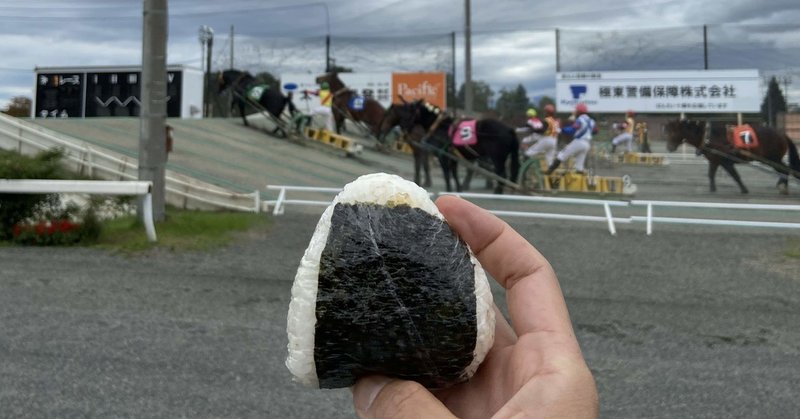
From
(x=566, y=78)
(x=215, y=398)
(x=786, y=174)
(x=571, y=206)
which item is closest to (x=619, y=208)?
(x=571, y=206)

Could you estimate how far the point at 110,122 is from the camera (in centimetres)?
1786

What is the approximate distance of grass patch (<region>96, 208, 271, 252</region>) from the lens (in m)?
8.17

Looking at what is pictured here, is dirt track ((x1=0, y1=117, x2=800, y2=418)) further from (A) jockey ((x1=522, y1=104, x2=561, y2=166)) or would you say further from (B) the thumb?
(A) jockey ((x1=522, y1=104, x2=561, y2=166))

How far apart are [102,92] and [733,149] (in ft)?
65.6

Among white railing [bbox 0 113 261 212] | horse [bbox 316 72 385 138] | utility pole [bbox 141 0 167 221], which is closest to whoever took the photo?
utility pole [bbox 141 0 167 221]

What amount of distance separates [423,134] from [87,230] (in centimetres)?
729

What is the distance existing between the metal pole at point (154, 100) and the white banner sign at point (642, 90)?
50.7 ft

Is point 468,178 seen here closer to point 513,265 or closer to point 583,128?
point 583,128

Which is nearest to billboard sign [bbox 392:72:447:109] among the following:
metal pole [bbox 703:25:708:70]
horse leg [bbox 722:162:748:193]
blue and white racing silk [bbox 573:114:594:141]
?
metal pole [bbox 703:25:708:70]

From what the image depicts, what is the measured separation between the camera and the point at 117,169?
36.9ft

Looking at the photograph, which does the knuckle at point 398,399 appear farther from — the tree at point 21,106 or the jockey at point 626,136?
the tree at point 21,106

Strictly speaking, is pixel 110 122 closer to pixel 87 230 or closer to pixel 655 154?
pixel 87 230

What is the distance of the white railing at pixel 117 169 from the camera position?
10547 mm

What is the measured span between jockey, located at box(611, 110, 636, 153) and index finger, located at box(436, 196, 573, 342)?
55.3ft
